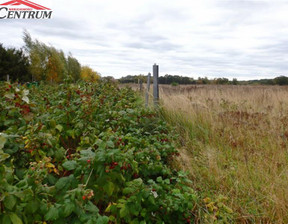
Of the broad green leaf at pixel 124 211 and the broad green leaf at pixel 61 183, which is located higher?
the broad green leaf at pixel 61 183

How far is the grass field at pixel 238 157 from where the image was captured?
2.44 meters

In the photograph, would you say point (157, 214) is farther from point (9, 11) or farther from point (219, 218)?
point (9, 11)

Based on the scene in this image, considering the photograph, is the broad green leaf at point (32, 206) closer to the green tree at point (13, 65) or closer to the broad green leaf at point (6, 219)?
the broad green leaf at point (6, 219)

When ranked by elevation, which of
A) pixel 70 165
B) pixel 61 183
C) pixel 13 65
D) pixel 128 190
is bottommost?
pixel 128 190

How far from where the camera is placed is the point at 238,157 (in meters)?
3.50

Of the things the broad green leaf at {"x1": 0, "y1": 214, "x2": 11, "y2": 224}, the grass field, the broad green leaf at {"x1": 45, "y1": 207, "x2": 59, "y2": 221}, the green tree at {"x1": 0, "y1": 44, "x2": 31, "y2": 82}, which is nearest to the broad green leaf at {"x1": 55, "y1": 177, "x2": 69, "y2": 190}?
the broad green leaf at {"x1": 45, "y1": 207, "x2": 59, "y2": 221}

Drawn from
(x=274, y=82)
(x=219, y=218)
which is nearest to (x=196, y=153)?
(x=219, y=218)

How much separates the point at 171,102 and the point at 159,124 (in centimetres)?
207

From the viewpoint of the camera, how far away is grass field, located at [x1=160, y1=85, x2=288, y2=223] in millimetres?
2438

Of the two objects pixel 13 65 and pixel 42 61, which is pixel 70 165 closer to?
pixel 42 61

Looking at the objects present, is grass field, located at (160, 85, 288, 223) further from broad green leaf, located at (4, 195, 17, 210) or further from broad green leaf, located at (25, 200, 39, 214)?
broad green leaf, located at (4, 195, 17, 210)

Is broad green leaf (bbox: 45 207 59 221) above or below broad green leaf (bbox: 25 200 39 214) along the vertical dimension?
below

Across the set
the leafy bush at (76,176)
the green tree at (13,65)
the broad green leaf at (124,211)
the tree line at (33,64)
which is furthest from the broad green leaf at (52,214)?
the green tree at (13,65)

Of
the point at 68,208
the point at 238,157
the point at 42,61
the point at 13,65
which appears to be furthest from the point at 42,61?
the point at 68,208
